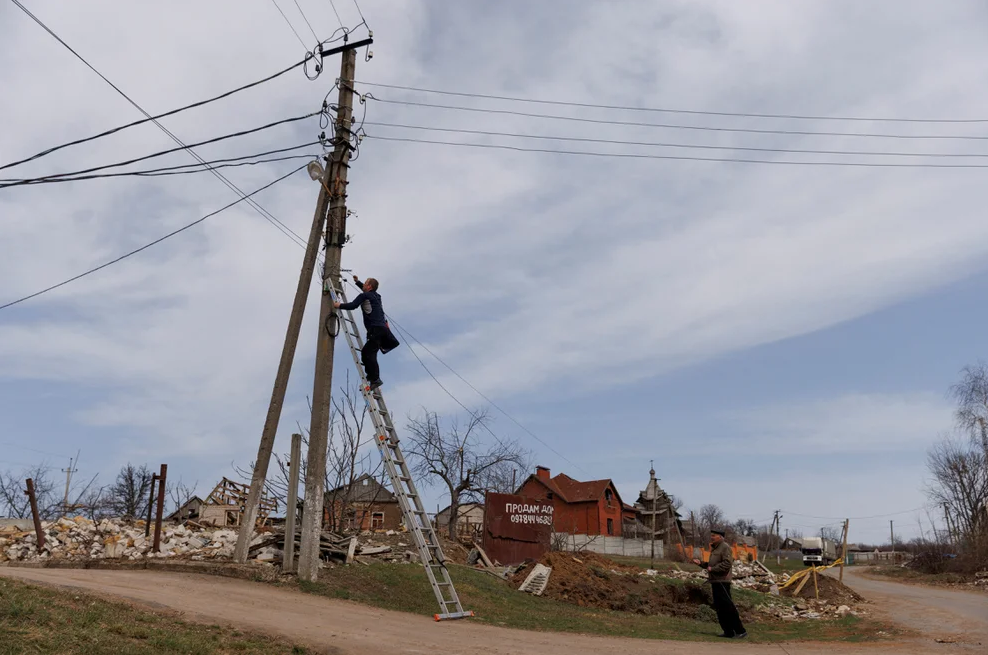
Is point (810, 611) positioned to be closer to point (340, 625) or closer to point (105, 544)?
point (340, 625)

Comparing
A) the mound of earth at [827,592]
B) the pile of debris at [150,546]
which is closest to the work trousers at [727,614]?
the pile of debris at [150,546]

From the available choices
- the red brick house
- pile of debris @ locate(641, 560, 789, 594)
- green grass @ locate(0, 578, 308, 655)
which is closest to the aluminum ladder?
green grass @ locate(0, 578, 308, 655)

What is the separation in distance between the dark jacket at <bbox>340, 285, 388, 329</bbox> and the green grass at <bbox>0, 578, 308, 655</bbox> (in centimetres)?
611

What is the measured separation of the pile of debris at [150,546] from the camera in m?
15.1

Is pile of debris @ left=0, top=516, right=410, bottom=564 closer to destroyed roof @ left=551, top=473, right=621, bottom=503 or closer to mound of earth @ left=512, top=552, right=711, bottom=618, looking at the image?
mound of earth @ left=512, top=552, right=711, bottom=618

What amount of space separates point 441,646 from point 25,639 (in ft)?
15.1

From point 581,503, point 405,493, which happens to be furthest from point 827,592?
point 581,503

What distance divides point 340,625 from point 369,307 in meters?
5.52

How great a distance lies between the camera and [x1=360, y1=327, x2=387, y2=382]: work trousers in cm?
1384

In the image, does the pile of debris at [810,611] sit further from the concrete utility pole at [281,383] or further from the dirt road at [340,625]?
the concrete utility pole at [281,383]

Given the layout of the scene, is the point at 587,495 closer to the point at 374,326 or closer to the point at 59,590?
the point at 374,326

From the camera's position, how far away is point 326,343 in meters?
14.4

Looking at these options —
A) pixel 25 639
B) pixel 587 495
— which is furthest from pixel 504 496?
pixel 587 495

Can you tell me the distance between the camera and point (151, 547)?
16078 millimetres
